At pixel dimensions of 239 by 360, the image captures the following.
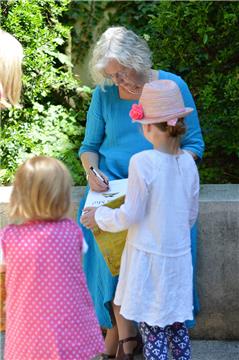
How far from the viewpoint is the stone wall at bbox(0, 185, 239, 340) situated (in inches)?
146

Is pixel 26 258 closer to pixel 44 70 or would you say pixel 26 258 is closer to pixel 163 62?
pixel 163 62

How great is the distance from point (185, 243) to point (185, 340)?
0.46 meters

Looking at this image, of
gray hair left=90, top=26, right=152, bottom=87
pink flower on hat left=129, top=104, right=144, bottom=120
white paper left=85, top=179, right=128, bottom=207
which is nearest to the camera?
pink flower on hat left=129, top=104, right=144, bottom=120

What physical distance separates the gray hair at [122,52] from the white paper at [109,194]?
1.73 ft

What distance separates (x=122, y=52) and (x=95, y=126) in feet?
1.44

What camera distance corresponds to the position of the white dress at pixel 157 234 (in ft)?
9.20

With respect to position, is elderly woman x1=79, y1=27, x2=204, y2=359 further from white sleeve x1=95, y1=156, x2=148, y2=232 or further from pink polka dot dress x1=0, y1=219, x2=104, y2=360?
pink polka dot dress x1=0, y1=219, x2=104, y2=360

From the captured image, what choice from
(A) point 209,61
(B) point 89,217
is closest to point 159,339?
(B) point 89,217

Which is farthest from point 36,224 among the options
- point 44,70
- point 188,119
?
point 44,70

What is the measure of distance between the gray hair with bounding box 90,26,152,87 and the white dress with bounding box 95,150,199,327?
63cm

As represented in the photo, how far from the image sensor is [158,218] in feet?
9.30

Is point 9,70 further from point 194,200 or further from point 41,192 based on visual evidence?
point 194,200

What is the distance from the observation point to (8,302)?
2562mm

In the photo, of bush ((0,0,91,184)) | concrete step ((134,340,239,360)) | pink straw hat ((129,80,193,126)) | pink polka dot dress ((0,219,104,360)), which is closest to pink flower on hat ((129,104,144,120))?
pink straw hat ((129,80,193,126))
